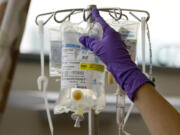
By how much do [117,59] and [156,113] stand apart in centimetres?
21

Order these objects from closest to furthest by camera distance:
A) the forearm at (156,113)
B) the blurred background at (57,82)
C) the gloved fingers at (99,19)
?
1. the forearm at (156,113)
2. the gloved fingers at (99,19)
3. the blurred background at (57,82)

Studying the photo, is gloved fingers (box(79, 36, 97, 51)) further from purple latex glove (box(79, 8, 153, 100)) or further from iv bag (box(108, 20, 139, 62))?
iv bag (box(108, 20, 139, 62))

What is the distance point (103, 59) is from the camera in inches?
34.8

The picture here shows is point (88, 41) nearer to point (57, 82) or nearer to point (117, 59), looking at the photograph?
point (117, 59)

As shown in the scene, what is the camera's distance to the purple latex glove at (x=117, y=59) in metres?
0.83

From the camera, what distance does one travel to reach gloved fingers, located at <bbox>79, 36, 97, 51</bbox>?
0.89 metres

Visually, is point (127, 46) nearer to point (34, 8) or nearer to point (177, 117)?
point (177, 117)

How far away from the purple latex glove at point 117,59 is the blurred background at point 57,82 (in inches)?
18.5

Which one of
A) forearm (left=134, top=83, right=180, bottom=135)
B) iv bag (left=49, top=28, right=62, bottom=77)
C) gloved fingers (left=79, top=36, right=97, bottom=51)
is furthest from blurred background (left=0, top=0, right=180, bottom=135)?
forearm (left=134, top=83, right=180, bottom=135)

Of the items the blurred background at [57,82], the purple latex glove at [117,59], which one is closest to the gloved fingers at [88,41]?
the purple latex glove at [117,59]

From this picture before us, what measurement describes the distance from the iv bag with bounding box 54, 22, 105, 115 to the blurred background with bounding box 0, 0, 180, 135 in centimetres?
→ 40

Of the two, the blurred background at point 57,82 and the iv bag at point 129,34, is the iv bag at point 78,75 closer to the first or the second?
the iv bag at point 129,34

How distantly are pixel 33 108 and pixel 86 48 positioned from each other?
2.20 ft

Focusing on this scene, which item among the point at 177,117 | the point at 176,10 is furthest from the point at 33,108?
the point at 176,10
